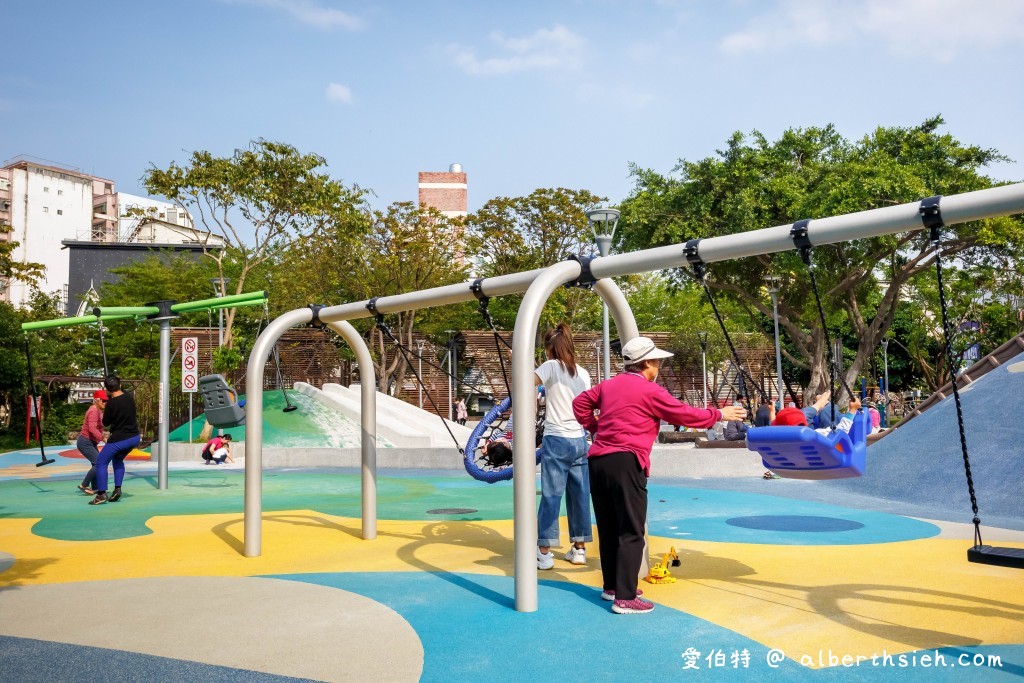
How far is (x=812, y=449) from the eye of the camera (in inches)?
218

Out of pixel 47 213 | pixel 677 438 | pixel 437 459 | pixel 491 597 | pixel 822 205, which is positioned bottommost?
pixel 437 459

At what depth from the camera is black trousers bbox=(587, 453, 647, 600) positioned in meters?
5.27

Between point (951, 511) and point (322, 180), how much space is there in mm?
22020

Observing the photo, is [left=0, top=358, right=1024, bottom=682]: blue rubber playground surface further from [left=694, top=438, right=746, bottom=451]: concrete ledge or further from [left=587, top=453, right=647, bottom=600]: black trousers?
[left=694, top=438, right=746, bottom=451]: concrete ledge

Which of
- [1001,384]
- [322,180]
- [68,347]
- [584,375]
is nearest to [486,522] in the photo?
[584,375]

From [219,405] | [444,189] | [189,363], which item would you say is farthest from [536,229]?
[444,189]

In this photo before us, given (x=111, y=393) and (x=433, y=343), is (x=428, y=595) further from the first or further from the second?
(x=433, y=343)

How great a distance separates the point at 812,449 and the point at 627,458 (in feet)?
4.32

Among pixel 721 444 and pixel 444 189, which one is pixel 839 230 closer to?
pixel 721 444

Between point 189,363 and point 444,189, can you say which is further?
point 444,189

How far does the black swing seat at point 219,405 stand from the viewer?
10852 millimetres

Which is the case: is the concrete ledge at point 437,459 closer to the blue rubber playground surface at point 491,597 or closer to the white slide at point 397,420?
the white slide at point 397,420

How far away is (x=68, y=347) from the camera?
35906mm

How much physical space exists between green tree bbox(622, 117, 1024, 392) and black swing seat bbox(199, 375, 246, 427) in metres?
19.7
